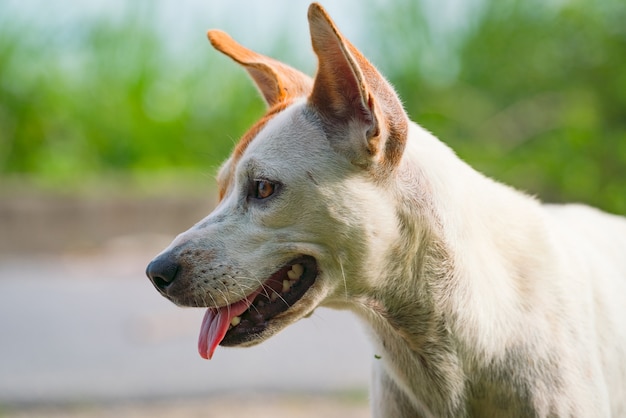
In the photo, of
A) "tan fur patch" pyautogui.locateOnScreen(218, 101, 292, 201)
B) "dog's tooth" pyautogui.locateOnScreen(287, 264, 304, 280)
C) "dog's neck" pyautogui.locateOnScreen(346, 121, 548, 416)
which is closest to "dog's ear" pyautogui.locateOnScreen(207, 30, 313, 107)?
"tan fur patch" pyautogui.locateOnScreen(218, 101, 292, 201)

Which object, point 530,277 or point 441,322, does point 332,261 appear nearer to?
point 441,322

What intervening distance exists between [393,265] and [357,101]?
1.82 ft

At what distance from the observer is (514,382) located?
3121mm

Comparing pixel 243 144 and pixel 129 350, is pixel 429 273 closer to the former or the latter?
pixel 243 144

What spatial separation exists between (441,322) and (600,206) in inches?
227

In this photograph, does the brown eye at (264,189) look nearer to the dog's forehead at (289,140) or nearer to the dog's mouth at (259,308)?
the dog's forehead at (289,140)

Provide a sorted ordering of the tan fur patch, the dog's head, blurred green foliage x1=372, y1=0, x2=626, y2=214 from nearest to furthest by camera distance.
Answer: the dog's head
the tan fur patch
blurred green foliage x1=372, y1=0, x2=626, y2=214

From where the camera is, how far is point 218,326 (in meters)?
3.20

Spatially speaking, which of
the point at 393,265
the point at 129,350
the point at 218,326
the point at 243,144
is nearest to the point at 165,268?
the point at 218,326

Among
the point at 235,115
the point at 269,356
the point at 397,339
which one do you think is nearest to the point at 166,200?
the point at 235,115

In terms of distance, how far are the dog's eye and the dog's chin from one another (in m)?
0.24

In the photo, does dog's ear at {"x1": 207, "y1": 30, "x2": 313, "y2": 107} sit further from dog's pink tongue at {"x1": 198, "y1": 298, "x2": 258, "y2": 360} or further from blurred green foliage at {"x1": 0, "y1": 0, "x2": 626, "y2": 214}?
blurred green foliage at {"x1": 0, "y1": 0, "x2": 626, "y2": 214}

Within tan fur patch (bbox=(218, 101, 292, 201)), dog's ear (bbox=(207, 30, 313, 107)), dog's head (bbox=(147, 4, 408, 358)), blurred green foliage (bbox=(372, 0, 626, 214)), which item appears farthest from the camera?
blurred green foliage (bbox=(372, 0, 626, 214))

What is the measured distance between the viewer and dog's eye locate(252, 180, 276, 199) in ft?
10.3
